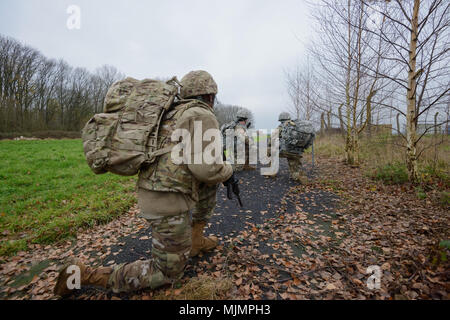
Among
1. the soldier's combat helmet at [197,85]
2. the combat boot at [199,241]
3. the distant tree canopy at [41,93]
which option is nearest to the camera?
the soldier's combat helmet at [197,85]

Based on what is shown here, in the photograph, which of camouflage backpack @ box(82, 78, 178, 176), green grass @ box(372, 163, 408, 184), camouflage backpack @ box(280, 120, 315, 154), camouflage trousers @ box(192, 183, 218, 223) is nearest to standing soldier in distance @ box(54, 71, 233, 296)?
camouflage backpack @ box(82, 78, 178, 176)

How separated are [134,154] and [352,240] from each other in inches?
138

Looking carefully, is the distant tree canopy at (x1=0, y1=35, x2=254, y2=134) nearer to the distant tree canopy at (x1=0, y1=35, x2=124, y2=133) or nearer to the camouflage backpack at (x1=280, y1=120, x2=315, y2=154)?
the distant tree canopy at (x1=0, y1=35, x2=124, y2=133)

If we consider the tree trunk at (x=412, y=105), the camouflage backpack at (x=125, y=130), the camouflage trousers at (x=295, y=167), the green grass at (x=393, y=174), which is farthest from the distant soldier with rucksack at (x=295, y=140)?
the camouflage backpack at (x=125, y=130)

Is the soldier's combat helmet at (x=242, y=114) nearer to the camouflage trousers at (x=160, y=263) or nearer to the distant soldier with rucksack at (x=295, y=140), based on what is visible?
the distant soldier with rucksack at (x=295, y=140)

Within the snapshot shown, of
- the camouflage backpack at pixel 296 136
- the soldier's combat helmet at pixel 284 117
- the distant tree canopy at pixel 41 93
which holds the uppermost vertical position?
the distant tree canopy at pixel 41 93

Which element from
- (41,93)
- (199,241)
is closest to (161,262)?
(199,241)

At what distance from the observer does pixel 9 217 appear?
4.49 m

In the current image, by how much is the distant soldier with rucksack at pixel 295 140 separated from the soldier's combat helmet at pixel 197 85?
15.7ft

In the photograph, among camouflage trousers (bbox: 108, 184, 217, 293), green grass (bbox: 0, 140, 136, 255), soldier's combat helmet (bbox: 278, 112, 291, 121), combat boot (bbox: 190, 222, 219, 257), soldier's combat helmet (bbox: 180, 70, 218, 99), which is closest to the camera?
camouflage trousers (bbox: 108, 184, 217, 293)

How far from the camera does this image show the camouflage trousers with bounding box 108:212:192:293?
2070mm

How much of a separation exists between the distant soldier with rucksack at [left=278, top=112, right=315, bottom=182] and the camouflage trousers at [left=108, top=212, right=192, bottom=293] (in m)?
5.34

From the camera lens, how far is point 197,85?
239 cm

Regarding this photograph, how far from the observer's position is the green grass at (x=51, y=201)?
385 cm
